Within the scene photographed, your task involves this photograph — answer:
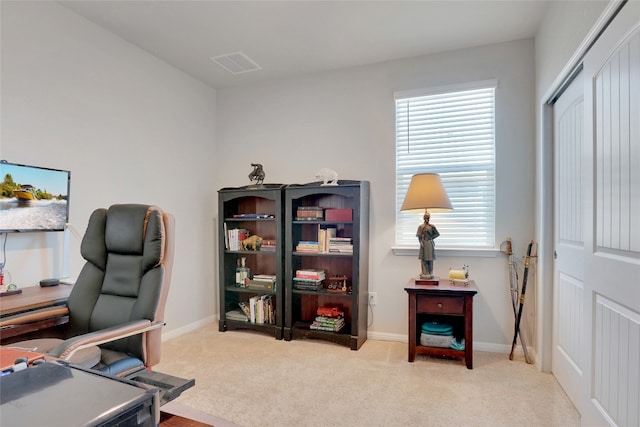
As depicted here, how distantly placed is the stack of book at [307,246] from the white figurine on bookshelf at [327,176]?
0.61 m

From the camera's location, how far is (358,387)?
2.38 meters

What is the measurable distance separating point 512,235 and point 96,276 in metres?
3.12

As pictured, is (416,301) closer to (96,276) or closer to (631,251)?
(631,251)

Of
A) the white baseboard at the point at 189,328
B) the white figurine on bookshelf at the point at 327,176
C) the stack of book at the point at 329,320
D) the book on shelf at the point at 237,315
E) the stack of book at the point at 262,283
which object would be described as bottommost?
the white baseboard at the point at 189,328

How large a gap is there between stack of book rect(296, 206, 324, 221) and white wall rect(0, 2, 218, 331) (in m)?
1.25

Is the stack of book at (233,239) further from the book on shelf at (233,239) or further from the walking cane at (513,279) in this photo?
the walking cane at (513,279)

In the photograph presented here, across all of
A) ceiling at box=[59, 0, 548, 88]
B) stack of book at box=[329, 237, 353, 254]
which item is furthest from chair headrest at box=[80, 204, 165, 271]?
stack of book at box=[329, 237, 353, 254]

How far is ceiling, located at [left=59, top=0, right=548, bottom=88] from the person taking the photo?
2.54 m

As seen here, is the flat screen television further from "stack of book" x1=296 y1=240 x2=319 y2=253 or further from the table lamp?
the table lamp

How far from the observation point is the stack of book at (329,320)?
10.6ft

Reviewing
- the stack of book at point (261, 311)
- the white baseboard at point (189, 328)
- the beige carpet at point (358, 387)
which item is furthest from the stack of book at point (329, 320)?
the white baseboard at point (189, 328)

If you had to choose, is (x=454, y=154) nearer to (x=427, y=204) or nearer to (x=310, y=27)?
(x=427, y=204)


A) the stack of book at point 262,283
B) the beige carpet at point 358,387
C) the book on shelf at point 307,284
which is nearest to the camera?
the beige carpet at point 358,387

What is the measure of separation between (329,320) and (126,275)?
1928mm
